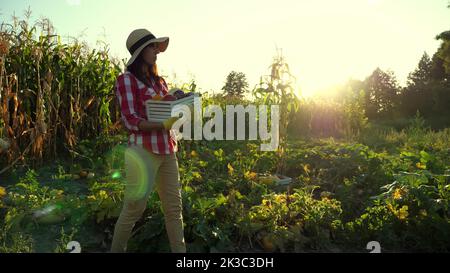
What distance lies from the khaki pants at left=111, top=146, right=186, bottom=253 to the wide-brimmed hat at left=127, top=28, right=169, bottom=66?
54 cm

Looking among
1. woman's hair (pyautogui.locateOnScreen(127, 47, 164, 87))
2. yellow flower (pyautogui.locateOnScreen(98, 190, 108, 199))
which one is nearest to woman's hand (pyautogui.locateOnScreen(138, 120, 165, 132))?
woman's hair (pyautogui.locateOnScreen(127, 47, 164, 87))

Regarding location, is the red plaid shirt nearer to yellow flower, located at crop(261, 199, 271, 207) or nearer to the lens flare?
the lens flare

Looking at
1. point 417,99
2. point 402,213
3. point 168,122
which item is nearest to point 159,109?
point 168,122

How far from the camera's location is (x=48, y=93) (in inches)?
197

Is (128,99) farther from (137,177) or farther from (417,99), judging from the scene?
(417,99)

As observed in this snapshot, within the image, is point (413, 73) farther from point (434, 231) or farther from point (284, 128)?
point (434, 231)

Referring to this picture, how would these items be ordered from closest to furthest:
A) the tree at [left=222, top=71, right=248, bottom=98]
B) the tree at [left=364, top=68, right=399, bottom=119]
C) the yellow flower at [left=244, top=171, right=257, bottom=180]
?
A: the yellow flower at [left=244, top=171, right=257, bottom=180] → the tree at [left=222, top=71, right=248, bottom=98] → the tree at [left=364, top=68, right=399, bottom=119]

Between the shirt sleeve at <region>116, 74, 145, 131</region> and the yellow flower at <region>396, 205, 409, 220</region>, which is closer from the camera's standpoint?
the shirt sleeve at <region>116, 74, 145, 131</region>

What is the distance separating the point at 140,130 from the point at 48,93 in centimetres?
311

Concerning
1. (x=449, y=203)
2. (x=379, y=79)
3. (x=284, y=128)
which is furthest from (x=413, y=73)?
(x=449, y=203)

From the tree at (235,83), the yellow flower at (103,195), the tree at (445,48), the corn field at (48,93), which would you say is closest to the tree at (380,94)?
the tree at (445,48)

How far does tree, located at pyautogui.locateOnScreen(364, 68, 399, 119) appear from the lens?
70.7ft

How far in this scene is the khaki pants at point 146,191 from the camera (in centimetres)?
239
